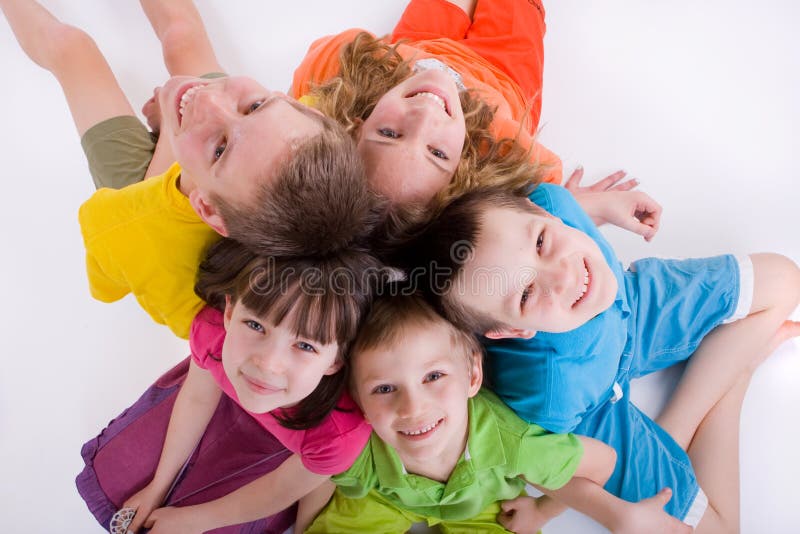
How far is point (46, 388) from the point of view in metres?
1.14

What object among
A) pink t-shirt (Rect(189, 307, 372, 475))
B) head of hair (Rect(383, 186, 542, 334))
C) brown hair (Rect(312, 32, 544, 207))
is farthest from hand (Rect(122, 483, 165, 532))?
brown hair (Rect(312, 32, 544, 207))

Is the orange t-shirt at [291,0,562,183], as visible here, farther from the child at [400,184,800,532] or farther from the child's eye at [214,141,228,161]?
the child's eye at [214,141,228,161]

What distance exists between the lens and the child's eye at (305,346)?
737 millimetres

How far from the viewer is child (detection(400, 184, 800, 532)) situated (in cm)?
77

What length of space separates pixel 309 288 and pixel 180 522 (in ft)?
1.75

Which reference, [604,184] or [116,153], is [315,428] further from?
[604,184]

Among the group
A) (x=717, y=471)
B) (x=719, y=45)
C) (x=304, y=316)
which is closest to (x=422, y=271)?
(x=304, y=316)

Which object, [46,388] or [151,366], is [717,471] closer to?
[151,366]

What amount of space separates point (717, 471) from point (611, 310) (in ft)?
1.15

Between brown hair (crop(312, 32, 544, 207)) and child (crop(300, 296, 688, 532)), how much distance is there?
0.22 meters

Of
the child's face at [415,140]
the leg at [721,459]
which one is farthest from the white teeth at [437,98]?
the leg at [721,459]

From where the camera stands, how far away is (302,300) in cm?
71

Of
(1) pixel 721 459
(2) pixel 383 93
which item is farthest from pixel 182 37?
(1) pixel 721 459

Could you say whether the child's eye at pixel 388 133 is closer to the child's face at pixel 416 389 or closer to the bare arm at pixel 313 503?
the child's face at pixel 416 389
